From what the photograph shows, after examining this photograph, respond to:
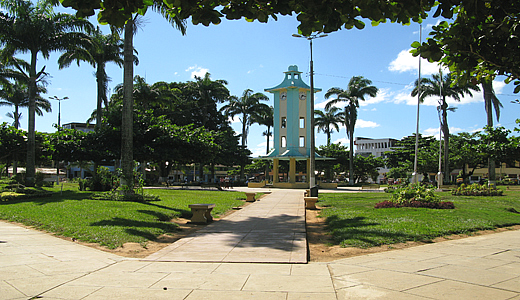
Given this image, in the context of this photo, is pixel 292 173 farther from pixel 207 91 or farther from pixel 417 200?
pixel 417 200

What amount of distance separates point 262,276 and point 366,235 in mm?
4093

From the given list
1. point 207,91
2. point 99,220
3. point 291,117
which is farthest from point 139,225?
point 207,91

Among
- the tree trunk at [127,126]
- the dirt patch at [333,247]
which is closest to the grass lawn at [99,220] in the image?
the tree trunk at [127,126]

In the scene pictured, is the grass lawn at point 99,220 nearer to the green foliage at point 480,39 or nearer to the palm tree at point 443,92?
the green foliage at point 480,39

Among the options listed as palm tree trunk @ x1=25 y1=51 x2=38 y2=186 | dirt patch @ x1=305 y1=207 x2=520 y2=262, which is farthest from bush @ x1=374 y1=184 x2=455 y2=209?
palm tree trunk @ x1=25 y1=51 x2=38 y2=186

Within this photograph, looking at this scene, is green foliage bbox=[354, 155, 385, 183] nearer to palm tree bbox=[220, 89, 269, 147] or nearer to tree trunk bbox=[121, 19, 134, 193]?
palm tree bbox=[220, 89, 269, 147]

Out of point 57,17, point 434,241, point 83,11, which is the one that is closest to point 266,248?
point 434,241

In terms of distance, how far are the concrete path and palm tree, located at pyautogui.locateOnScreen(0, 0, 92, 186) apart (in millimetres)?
15093

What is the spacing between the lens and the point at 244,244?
28.0 ft

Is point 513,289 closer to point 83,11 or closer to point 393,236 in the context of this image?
point 393,236

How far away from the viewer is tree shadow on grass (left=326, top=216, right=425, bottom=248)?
8.45 meters

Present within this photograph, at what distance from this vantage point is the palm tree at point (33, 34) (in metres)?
20.7

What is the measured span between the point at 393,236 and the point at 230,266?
430 cm

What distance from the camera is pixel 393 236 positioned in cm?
891
